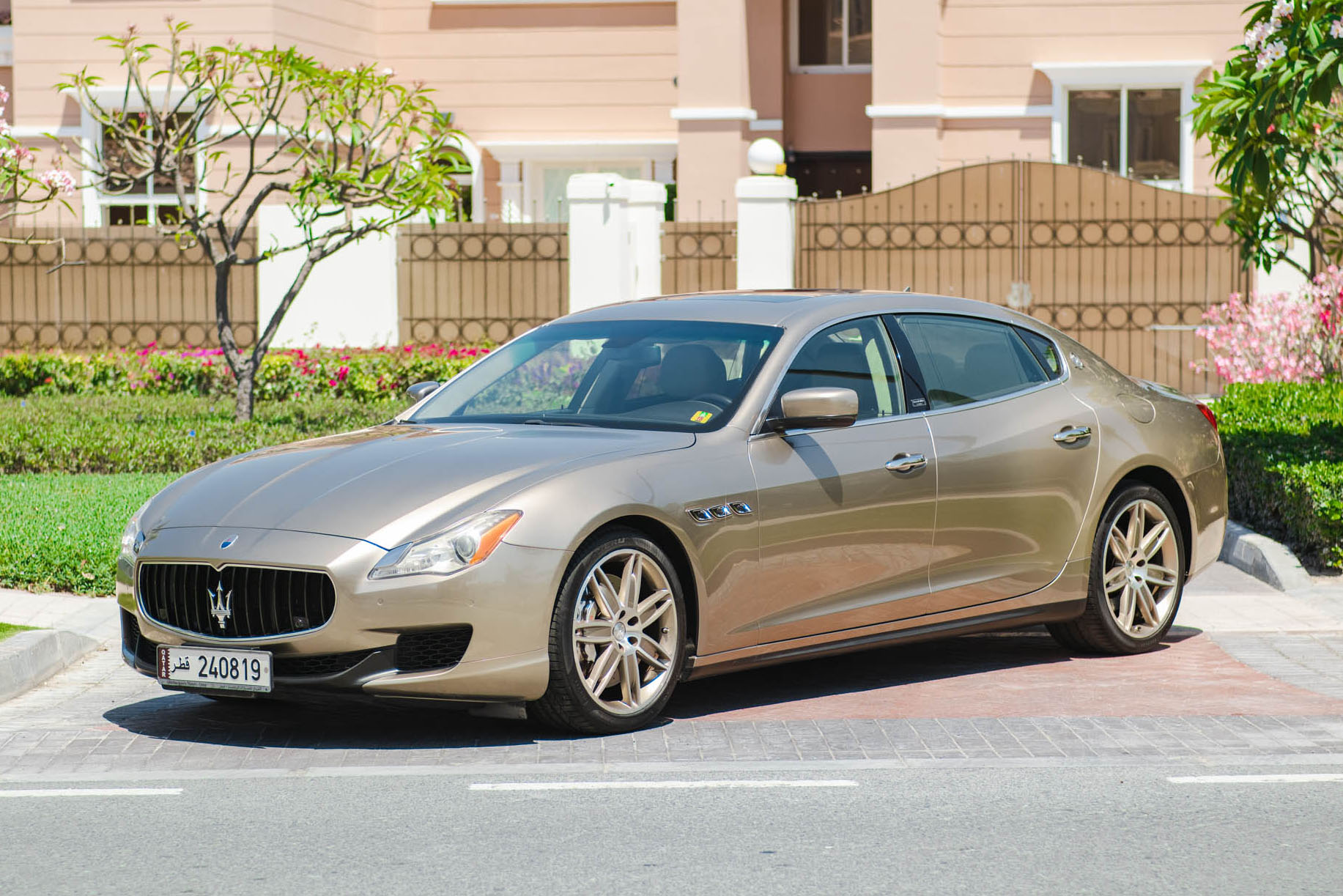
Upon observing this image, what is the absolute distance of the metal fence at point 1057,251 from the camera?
21062mm

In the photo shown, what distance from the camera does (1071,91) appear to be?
25.1 metres

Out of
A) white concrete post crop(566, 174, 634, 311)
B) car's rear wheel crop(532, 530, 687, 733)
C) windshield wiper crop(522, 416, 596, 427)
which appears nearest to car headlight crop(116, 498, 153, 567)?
windshield wiper crop(522, 416, 596, 427)

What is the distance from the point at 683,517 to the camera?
6785mm

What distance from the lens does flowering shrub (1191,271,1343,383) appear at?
15.6 metres

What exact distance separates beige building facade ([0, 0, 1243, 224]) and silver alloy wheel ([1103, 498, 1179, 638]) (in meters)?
15.6

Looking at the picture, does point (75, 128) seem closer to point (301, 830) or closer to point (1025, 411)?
point (1025, 411)

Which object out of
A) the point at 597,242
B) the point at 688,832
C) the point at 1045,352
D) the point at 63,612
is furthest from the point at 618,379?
the point at 597,242

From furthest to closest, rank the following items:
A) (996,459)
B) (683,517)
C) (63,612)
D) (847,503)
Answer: (63,612) → (996,459) → (847,503) → (683,517)

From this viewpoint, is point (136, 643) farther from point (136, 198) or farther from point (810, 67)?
point (810, 67)

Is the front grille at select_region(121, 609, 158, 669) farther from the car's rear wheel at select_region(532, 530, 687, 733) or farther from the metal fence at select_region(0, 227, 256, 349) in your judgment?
the metal fence at select_region(0, 227, 256, 349)

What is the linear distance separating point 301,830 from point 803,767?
5.71 ft

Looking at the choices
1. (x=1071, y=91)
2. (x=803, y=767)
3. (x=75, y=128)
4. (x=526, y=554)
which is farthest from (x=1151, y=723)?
(x=75, y=128)

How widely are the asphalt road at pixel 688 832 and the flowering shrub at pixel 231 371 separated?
1385 cm

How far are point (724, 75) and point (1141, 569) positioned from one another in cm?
1728
